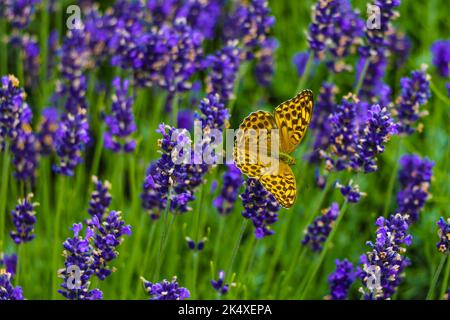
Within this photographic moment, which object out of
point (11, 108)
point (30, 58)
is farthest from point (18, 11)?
point (11, 108)

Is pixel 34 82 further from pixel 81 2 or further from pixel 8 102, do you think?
pixel 8 102

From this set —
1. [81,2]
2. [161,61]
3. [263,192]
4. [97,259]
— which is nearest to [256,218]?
[263,192]

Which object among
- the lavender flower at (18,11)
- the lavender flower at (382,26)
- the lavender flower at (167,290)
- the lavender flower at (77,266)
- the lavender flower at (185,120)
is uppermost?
the lavender flower at (18,11)

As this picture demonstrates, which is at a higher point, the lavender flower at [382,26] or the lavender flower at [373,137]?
the lavender flower at [382,26]

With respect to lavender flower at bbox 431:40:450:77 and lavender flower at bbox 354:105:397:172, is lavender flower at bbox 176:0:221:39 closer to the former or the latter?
lavender flower at bbox 431:40:450:77

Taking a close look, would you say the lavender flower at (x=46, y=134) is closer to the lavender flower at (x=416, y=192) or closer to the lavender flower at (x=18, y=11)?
the lavender flower at (x=18, y=11)

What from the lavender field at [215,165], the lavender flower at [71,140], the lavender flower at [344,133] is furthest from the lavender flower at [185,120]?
the lavender flower at [344,133]
